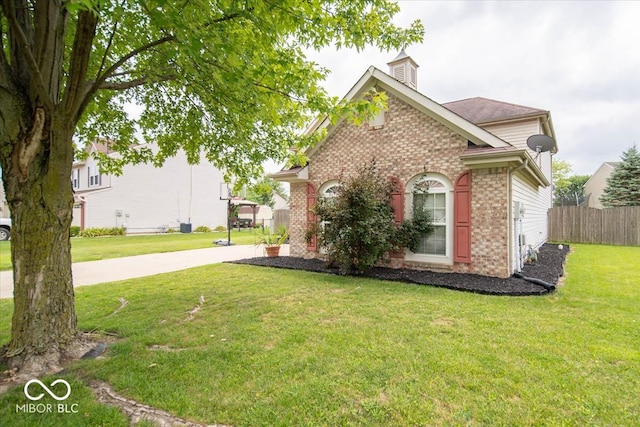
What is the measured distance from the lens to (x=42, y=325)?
3523 mm

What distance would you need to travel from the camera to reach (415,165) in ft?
27.9

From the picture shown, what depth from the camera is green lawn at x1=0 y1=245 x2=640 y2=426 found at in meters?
2.57

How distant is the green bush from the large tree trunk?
21639 mm

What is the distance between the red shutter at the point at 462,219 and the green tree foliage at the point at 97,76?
12.5 feet

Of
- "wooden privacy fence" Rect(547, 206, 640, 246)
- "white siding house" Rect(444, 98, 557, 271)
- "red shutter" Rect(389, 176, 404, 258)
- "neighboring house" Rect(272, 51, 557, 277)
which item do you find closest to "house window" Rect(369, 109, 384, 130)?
"neighboring house" Rect(272, 51, 557, 277)

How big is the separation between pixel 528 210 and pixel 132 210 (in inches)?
1039

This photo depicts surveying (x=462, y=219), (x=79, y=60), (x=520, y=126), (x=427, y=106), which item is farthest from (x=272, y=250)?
(x=520, y=126)

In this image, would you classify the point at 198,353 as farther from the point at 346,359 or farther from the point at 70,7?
the point at 70,7

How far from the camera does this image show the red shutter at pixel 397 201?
341 inches

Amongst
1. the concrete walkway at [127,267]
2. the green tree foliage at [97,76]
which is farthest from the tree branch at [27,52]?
the concrete walkway at [127,267]

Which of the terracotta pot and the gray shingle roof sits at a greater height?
the gray shingle roof

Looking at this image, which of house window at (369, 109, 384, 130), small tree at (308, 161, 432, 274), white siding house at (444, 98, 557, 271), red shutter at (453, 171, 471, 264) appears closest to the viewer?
red shutter at (453, 171, 471, 264)

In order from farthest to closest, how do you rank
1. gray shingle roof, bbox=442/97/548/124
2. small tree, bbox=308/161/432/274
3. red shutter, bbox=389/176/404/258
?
1. gray shingle roof, bbox=442/97/548/124
2. red shutter, bbox=389/176/404/258
3. small tree, bbox=308/161/432/274

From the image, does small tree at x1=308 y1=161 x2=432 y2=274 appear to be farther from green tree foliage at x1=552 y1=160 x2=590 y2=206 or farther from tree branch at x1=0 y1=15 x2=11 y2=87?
green tree foliage at x1=552 y1=160 x2=590 y2=206
